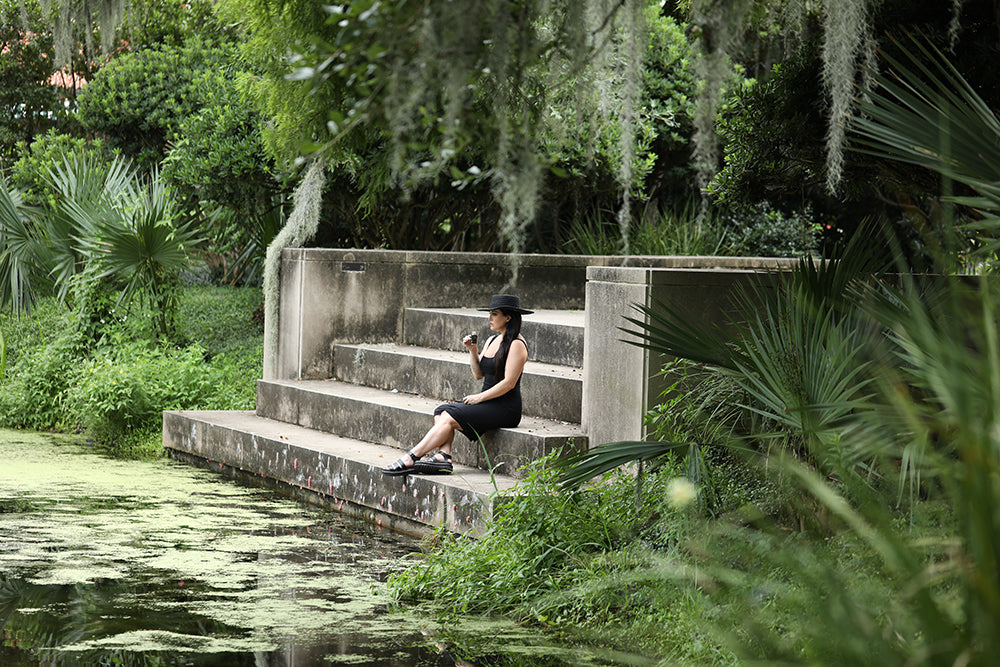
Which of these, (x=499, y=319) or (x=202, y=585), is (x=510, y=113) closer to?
(x=202, y=585)

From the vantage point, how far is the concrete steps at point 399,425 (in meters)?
7.69

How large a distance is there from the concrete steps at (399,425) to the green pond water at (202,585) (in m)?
0.28

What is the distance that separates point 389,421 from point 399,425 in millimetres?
173

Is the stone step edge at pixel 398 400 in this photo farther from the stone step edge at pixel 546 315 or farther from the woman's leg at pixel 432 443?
the stone step edge at pixel 546 315

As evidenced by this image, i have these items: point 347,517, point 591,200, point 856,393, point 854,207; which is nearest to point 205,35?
point 591,200

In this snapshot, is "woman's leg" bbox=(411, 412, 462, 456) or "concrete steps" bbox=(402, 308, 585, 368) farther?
"concrete steps" bbox=(402, 308, 585, 368)

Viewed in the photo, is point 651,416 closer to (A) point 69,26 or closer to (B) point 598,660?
(B) point 598,660

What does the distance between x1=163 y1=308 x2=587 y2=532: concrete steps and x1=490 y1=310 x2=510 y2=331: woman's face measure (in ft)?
2.22

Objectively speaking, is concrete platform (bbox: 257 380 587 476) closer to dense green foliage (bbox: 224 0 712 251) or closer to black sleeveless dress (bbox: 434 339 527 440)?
black sleeveless dress (bbox: 434 339 527 440)

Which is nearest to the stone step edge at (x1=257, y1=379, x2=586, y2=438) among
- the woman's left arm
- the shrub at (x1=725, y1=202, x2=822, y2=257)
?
the woman's left arm

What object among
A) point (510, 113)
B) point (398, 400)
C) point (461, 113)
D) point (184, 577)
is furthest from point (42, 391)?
point (461, 113)

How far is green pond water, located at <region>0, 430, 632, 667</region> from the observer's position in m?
5.09

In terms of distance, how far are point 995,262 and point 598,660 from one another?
2577 millimetres

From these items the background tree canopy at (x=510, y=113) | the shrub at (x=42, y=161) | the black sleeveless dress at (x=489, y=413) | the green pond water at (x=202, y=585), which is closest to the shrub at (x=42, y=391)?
the background tree canopy at (x=510, y=113)
